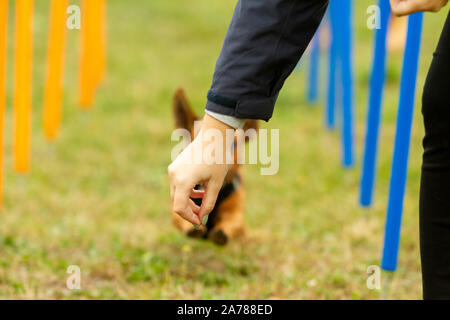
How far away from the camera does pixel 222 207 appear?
3.02 meters

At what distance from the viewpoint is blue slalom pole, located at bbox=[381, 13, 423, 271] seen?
1.85 meters

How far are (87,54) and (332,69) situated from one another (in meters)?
1.95

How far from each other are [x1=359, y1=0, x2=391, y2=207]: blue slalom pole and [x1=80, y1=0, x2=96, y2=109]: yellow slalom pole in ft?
8.54

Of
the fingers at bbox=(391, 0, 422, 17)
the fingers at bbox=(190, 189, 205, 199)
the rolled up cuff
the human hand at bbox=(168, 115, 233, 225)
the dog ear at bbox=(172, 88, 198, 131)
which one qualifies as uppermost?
the fingers at bbox=(391, 0, 422, 17)

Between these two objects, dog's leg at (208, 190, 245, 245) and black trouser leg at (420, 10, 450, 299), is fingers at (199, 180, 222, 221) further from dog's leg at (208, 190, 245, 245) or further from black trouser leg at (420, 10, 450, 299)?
dog's leg at (208, 190, 245, 245)

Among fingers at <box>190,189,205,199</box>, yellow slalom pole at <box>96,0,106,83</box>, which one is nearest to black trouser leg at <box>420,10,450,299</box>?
fingers at <box>190,189,205,199</box>

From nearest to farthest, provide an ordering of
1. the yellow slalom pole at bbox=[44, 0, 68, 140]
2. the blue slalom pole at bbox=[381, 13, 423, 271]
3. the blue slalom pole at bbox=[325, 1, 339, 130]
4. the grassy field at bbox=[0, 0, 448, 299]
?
1. the blue slalom pole at bbox=[381, 13, 423, 271]
2. the grassy field at bbox=[0, 0, 448, 299]
3. the yellow slalom pole at bbox=[44, 0, 68, 140]
4. the blue slalom pole at bbox=[325, 1, 339, 130]

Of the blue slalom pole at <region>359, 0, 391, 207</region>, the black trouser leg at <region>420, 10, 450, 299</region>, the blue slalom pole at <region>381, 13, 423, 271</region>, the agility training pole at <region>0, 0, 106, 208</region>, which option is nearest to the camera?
the black trouser leg at <region>420, 10, 450, 299</region>

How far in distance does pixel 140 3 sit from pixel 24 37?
7.98 m

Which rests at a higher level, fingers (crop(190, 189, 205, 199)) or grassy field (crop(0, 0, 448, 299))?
fingers (crop(190, 189, 205, 199))

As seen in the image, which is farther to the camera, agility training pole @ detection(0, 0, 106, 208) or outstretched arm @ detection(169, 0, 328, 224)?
agility training pole @ detection(0, 0, 106, 208)

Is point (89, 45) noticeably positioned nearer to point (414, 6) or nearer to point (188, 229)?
point (188, 229)

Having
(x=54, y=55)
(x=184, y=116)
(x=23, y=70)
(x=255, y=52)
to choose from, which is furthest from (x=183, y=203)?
(x=54, y=55)
